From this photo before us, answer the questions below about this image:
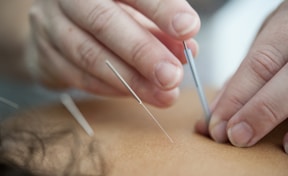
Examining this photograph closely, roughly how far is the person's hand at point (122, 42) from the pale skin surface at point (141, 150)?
3.9 inches

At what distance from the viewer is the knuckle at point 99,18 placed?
1019mm

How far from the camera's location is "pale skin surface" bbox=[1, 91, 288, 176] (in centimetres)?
68

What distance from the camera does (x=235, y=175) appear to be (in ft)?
2.30

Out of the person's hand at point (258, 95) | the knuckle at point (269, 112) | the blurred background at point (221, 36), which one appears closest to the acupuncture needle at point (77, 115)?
the person's hand at point (258, 95)

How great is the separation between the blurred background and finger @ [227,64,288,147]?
0.93m

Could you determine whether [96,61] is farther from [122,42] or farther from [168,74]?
[168,74]

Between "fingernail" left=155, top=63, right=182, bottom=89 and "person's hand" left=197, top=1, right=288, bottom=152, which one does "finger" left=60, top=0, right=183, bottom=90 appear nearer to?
"fingernail" left=155, top=63, right=182, bottom=89

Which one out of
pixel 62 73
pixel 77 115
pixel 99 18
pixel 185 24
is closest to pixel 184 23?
pixel 185 24

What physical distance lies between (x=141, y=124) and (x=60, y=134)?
28 centimetres

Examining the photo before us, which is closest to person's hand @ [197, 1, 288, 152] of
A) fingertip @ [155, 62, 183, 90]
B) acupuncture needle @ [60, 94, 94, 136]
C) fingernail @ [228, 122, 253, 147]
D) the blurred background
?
fingernail @ [228, 122, 253, 147]

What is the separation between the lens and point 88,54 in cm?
110

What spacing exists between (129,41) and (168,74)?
13 centimetres

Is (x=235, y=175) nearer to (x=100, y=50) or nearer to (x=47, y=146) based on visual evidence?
(x=47, y=146)

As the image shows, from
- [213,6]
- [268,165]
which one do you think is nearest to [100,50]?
[268,165]
